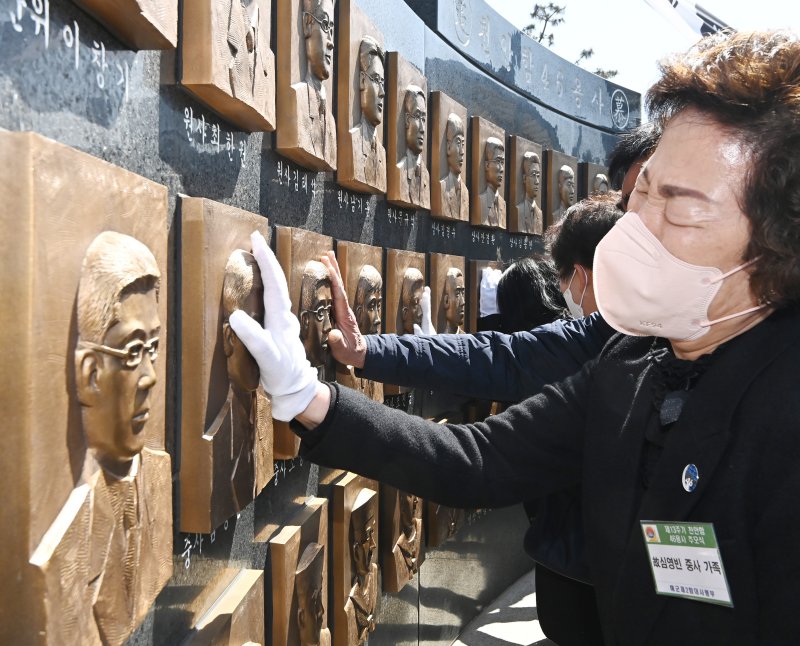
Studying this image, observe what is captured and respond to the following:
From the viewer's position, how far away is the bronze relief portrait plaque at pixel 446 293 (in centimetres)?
346

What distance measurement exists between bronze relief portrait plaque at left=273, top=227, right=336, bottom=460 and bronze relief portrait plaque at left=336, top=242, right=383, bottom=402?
0.25 meters

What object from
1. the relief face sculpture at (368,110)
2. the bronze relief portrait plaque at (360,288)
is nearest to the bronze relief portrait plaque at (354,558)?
the bronze relief portrait plaque at (360,288)

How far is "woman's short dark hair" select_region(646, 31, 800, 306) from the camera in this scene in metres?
1.44

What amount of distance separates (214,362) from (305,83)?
87 cm

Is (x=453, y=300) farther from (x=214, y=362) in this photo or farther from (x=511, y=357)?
(x=214, y=362)

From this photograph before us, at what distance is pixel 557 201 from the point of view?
17.3 feet

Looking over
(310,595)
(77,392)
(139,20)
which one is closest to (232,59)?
(139,20)

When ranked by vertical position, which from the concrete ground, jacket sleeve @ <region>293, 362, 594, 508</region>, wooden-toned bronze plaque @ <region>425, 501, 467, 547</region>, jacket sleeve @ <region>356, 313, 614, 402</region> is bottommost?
the concrete ground

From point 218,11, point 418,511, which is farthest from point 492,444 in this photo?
point 418,511

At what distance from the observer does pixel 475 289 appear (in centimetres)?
407

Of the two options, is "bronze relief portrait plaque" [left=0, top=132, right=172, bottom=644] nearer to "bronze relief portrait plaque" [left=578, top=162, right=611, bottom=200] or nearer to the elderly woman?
the elderly woman

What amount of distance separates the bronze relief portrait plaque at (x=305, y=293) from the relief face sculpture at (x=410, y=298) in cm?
89

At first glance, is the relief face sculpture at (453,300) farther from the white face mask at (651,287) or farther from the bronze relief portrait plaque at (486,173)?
the white face mask at (651,287)

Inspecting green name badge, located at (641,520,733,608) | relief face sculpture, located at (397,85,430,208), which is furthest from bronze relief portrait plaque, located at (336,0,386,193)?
Result: green name badge, located at (641,520,733,608)
